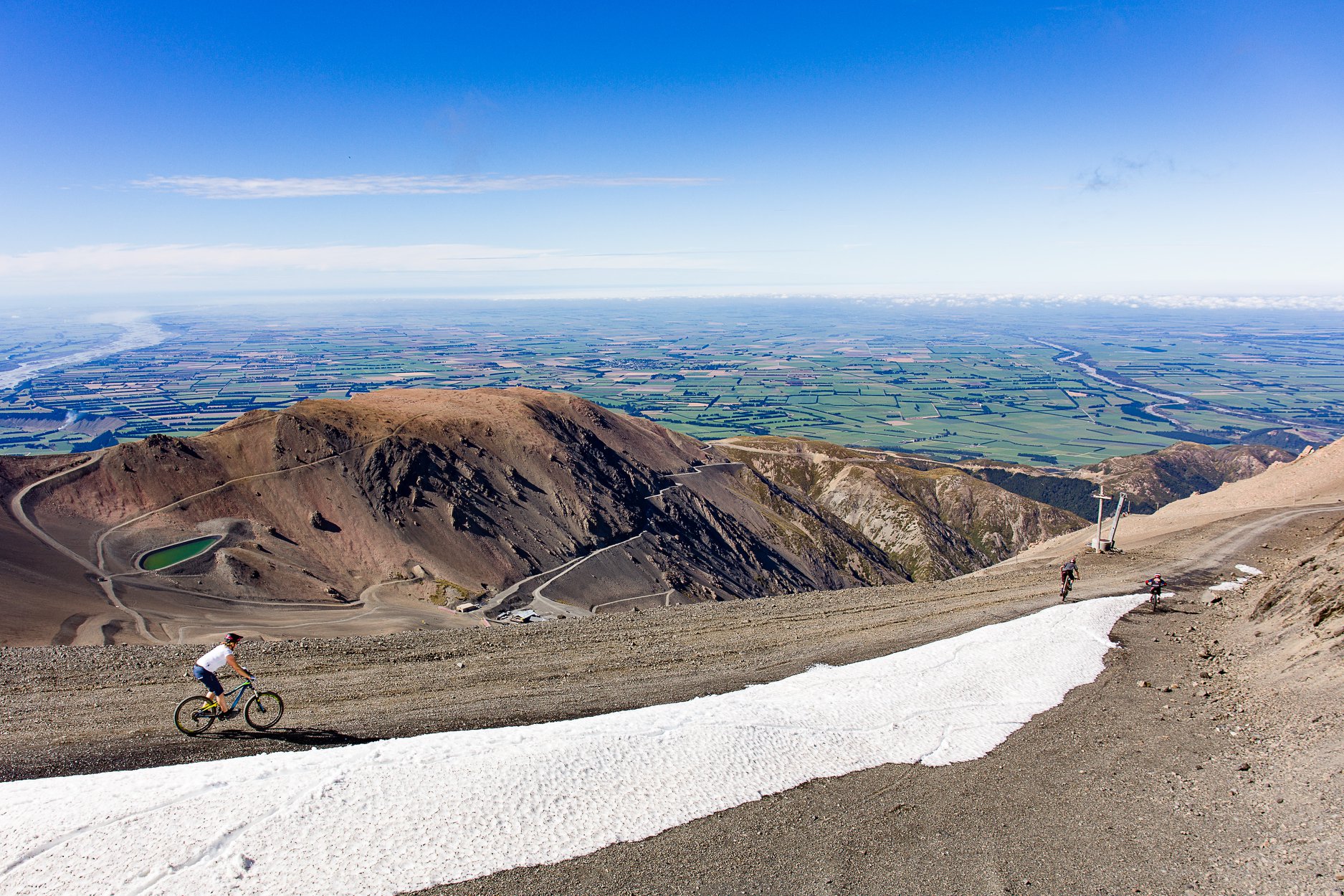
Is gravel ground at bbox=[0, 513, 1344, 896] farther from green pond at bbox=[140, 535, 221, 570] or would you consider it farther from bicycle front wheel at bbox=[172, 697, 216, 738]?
green pond at bbox=[140, 535, 221, 570]

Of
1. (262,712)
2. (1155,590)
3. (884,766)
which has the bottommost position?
(1155,590)

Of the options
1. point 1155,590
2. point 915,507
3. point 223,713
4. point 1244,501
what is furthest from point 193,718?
point 915,507

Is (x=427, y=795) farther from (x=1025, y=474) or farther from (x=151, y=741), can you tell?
(x=1025, y=474)

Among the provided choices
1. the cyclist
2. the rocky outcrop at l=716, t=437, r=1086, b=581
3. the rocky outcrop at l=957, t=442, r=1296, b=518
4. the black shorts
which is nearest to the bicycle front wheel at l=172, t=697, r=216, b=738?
the cyclist

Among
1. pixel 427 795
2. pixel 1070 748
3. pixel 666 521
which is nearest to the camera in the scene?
pixel 427 795

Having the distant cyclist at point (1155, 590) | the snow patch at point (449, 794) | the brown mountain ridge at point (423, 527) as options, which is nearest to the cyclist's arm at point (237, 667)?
the snow patch at point (449, 794)

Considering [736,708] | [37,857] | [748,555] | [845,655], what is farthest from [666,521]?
[37,857]

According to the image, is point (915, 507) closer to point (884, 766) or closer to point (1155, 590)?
point (1155, 590)
